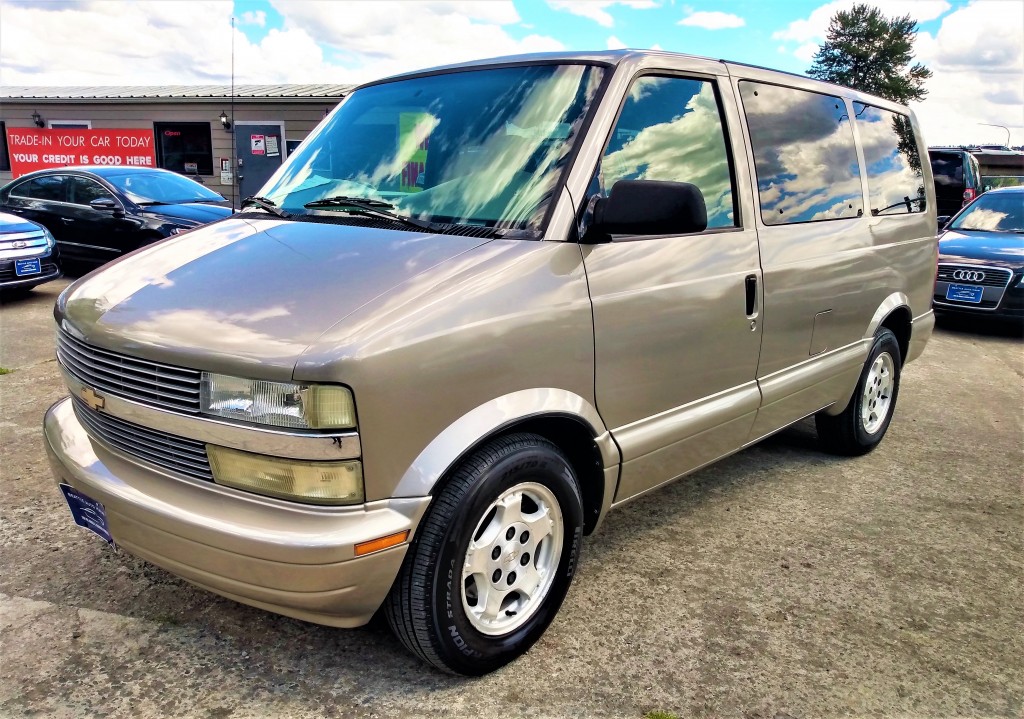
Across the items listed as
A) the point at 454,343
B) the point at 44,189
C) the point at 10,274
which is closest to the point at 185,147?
the point at 44,189

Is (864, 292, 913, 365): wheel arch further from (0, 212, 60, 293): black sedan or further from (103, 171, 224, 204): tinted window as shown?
(103, 171, 224, 204): tinted window

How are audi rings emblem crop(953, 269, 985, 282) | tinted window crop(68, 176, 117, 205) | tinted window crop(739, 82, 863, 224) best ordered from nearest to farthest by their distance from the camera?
1. tinted window crop(739, 82, 863, 224)
2. audi rings emblem crop(953, 269, 985, 282)
3. tinted window crop(68, 176, 117, 205)

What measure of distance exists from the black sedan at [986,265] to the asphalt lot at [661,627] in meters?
5.20

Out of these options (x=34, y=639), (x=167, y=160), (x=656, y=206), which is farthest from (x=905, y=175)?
(x=167, y=160)

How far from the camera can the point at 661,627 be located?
274cm

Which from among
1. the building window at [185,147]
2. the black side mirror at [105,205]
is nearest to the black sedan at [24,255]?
the black side mirror at [105,205]

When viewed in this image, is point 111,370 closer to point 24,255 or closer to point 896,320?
point 896,320

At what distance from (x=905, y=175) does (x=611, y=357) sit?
3093mm

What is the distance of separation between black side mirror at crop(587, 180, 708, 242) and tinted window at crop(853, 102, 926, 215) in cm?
223

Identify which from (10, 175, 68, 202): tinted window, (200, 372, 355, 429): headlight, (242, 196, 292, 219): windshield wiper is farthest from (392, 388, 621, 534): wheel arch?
(10, 175, 68, 202): tinted window

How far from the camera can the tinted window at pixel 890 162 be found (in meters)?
4.26

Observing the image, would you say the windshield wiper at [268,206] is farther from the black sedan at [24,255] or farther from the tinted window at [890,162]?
the black sedan at [24,255]

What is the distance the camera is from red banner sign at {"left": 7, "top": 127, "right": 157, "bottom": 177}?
64.7 ft

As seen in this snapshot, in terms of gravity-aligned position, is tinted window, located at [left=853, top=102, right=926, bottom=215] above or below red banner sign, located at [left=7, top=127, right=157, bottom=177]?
above
